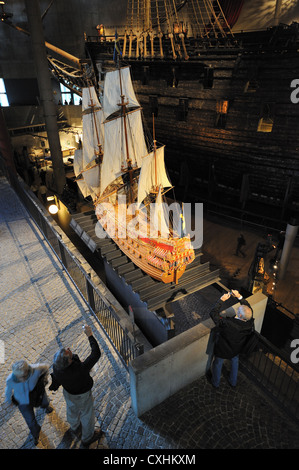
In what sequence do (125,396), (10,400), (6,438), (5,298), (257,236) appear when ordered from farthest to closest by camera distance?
1. (257,236)
2. (5,298)
3. (125,396)
4. (6,438)
5. (10,400)

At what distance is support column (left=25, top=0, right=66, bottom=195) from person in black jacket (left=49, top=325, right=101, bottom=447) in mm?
17489

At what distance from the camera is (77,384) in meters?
3.69

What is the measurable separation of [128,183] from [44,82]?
8858mm

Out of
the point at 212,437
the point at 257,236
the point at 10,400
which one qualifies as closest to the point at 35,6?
the point at 257,236

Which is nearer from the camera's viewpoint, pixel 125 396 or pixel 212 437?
pixel 212 437

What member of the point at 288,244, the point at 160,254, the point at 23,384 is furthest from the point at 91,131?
the point at 23,384

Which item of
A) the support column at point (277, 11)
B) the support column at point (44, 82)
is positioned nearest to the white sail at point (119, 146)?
the support column at point (44, 82)

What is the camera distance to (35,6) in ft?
51.9

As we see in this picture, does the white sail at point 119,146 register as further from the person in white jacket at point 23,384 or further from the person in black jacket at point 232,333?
the person in white jacket at point 23,384

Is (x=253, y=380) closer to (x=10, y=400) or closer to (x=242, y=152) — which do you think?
(x=10, y=400)

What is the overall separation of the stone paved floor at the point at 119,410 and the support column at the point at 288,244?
8111mm

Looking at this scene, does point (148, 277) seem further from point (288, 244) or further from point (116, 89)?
point (116, 89)

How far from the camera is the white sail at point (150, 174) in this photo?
12105 mm

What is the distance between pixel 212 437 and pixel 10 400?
3.10m
